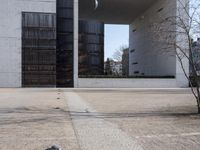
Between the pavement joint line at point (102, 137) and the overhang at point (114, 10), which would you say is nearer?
the pavement joint line at point (102, 137)

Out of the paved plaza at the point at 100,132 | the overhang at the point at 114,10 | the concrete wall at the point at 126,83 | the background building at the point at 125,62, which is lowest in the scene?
the concrete wall at the point at 126,83

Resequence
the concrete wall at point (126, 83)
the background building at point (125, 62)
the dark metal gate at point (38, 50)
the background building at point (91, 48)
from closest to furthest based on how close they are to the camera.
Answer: the dark metal gate at point (38, 50)
the concrete wall at point (126, 83)
the background building at point (91, 48)
the background building at point (125, 62)

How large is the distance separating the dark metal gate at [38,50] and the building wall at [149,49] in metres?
11.9

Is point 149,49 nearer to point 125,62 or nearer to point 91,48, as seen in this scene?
point 91,48

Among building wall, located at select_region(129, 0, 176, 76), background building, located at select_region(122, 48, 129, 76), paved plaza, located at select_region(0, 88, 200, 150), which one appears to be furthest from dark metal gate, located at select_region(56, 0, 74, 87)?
background building, located at select_region(122, 48, 129, 76)

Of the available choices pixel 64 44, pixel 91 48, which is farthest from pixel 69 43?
pixel 91 48

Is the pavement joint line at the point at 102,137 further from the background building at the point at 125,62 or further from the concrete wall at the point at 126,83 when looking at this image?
the background building at the point at 125,62

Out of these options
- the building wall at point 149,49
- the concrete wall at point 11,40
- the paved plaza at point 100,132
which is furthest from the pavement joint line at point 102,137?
the building wall at point 149,49

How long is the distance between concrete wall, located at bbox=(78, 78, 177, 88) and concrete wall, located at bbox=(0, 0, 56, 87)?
25.3ft

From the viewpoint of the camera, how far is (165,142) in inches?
315

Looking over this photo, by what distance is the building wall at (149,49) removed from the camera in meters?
46.2

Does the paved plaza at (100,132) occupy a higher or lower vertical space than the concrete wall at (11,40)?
lower

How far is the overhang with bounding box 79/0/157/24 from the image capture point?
2014 inches

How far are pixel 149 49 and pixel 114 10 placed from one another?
8124mm
